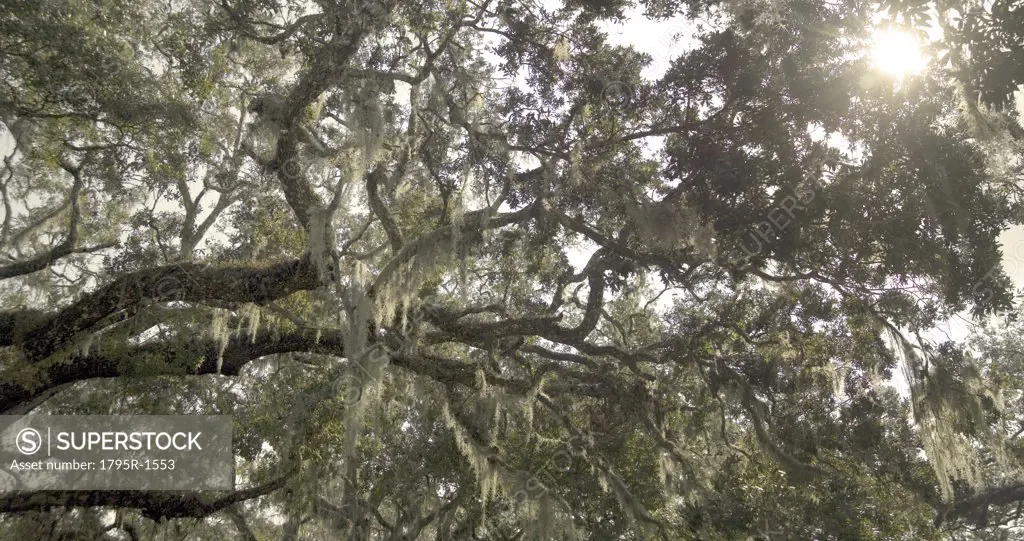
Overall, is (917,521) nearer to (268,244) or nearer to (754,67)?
(754,67)

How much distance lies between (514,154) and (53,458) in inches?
282

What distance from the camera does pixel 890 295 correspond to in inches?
235

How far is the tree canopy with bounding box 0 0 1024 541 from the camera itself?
517cm

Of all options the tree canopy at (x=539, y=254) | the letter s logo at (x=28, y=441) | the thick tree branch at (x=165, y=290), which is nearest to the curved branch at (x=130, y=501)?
the tree canopy at (x=539, y=254)

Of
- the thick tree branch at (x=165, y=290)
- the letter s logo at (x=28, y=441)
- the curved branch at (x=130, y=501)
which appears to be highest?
the thick tree branch at (x=165, y=290)

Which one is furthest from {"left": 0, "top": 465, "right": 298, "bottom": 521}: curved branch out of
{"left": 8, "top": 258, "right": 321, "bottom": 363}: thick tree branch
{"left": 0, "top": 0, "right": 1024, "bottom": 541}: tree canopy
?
{"left": 8, "top": 258, "right": 321, "bottom": 363}: thick tree branch

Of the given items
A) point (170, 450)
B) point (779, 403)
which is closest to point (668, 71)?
point (779, 403)

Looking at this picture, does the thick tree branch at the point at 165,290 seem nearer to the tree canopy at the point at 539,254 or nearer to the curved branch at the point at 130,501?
the tree canopy at the point at 539,254

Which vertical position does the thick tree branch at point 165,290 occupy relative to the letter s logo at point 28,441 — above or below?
above

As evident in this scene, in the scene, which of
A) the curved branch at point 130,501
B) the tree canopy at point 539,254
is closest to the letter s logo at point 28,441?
the tree canopy at point 539,254

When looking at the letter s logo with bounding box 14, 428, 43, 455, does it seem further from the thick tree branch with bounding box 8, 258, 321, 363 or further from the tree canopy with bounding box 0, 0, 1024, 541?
the thick tree branch with bounding box 8, 258, 321, 363

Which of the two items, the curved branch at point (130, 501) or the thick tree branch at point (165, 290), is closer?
the thick tree branch at point (165, 290)

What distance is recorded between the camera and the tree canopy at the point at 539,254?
5172 mm

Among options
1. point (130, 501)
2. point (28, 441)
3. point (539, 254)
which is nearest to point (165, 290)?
point (130, 501)
